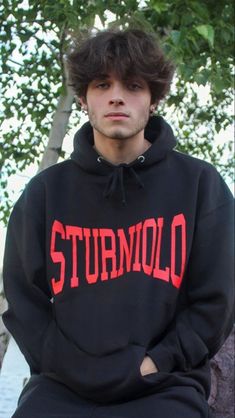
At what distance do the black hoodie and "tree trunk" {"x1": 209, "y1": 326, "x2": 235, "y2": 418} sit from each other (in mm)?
2142

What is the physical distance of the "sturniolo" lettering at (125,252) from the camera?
240 cm

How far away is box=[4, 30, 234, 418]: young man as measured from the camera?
2.30 m

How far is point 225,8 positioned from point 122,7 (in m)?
0.87

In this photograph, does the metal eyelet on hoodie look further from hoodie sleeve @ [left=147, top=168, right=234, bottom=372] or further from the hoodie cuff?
the hoodie cuff

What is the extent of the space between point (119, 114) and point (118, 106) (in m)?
0.03

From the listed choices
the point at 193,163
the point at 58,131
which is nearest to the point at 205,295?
the point at 193,163

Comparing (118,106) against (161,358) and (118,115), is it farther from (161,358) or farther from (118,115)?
(161,358)

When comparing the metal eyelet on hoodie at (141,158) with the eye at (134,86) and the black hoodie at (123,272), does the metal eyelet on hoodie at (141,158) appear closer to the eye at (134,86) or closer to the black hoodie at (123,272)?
the black hoodie at (123,272)

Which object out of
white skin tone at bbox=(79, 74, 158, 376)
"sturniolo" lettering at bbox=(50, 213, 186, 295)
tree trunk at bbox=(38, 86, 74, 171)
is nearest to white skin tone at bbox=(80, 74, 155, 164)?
white skin tone at bbox=(79, 74, 158, 376)

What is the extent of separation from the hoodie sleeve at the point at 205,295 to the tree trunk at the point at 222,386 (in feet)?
7.10

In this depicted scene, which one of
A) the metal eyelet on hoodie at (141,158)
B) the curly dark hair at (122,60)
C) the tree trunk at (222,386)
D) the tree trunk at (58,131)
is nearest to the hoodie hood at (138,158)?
the metal eyelet on hoodie at (141,158)

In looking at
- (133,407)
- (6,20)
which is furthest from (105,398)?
(6,20)

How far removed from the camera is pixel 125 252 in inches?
96.1

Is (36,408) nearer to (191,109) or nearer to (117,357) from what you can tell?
(117,357)
